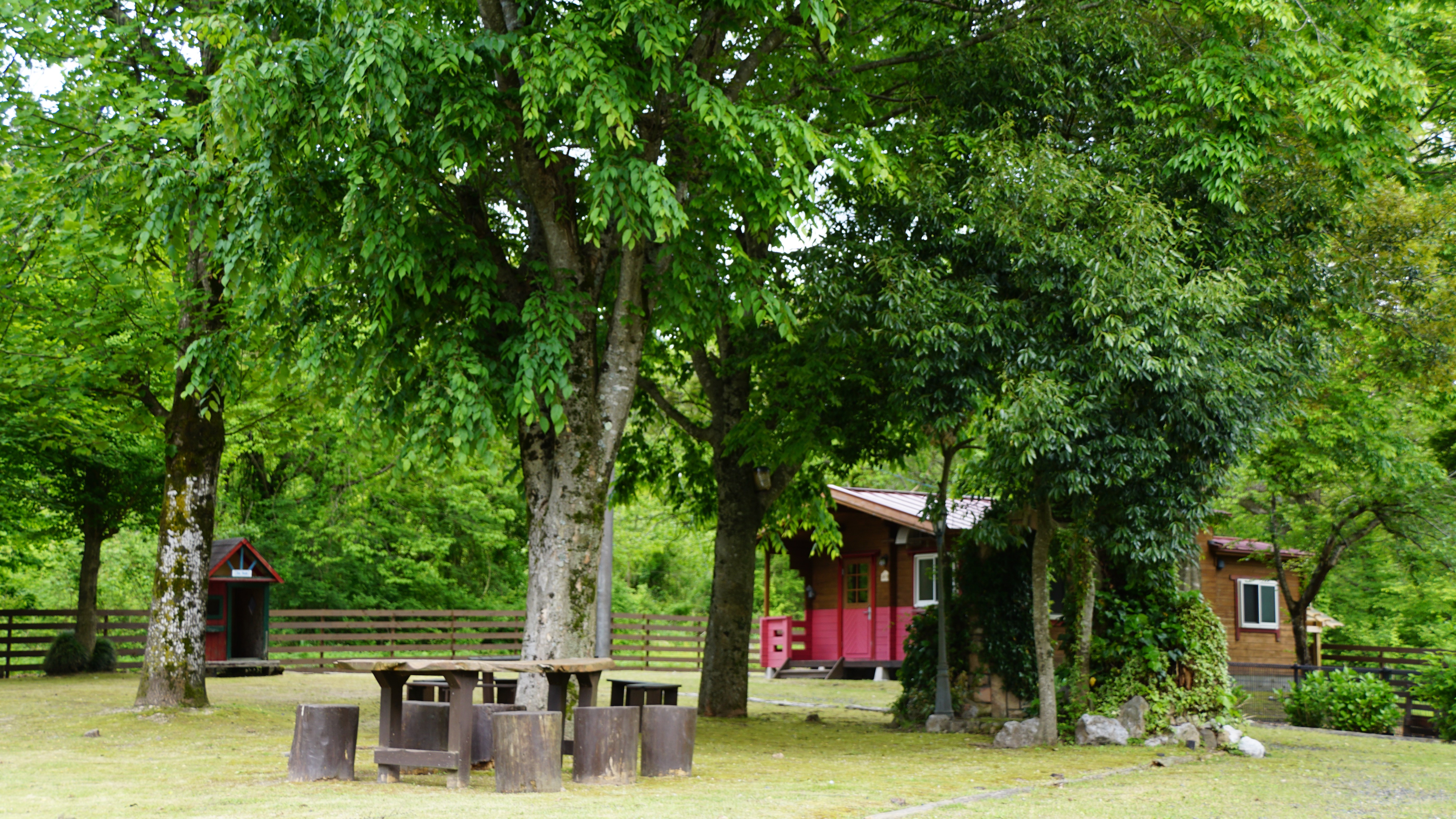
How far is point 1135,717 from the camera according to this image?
40.6 feet

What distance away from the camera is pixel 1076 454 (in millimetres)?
10781

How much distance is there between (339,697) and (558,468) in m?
8.66

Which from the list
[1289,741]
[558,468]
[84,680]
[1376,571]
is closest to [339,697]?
[84,680]

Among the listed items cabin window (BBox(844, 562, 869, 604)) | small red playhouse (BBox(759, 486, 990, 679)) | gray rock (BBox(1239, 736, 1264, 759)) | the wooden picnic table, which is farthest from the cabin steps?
the wooden picnic table

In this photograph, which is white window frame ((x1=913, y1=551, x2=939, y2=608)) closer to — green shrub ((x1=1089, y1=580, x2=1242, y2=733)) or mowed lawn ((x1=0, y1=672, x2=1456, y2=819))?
mowed lawn ((x1=0, y1=672, x2=1456, y2=819))

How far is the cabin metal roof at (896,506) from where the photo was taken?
2180 centimetres

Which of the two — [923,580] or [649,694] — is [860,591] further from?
[649,694]

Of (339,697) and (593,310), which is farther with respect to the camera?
(339,697)

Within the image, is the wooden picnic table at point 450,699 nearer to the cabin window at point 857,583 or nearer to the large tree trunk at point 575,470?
the large tree trunk at point 575,470

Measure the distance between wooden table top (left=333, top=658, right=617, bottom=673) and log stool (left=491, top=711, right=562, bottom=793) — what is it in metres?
0.35

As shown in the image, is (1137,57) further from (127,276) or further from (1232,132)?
(127,276)

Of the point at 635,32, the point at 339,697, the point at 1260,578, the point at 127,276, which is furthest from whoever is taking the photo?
the point at 1260,578

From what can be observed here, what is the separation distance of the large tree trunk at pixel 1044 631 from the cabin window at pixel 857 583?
43.9 feet

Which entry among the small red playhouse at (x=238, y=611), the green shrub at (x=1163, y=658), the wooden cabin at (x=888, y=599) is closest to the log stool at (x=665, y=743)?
the green shrub at (x=1163, y=658)
